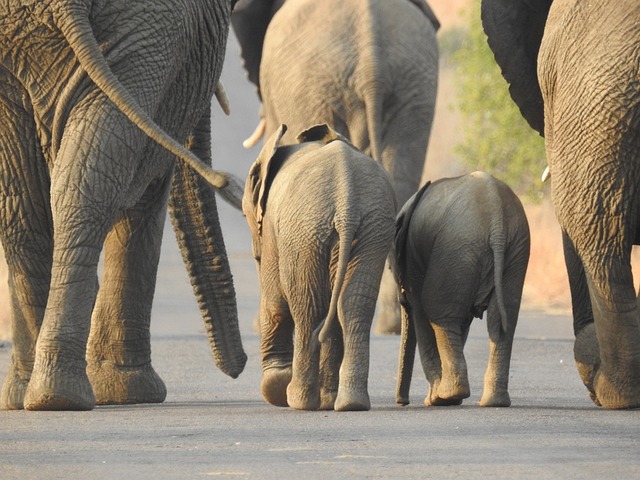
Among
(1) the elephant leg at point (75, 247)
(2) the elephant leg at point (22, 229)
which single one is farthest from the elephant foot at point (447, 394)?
(2) the elephant leg at point (22, 229)

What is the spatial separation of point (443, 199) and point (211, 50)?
127 cm

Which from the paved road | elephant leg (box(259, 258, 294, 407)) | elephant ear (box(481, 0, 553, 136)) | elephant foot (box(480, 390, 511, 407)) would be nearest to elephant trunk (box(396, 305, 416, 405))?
the paved road

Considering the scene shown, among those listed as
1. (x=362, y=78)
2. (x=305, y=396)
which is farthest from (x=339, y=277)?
(x=362, y=78)

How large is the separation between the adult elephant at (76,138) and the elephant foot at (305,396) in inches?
32.9

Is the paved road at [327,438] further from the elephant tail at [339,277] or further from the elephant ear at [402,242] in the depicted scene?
the elephant ear at [402,242]

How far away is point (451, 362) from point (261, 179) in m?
1.18

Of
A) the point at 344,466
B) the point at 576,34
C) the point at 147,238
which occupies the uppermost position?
the point at 576,34

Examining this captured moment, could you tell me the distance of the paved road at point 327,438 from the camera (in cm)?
679

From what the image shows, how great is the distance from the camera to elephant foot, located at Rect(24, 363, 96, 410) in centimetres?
874

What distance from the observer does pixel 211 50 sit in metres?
9.64

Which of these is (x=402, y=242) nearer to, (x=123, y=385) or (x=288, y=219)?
(x=288, y=219)

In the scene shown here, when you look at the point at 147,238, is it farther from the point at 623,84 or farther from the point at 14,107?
the point at 623,84

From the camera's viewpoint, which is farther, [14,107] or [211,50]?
[211,50]

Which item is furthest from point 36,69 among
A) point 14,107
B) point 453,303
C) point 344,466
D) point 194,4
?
point 344,466
